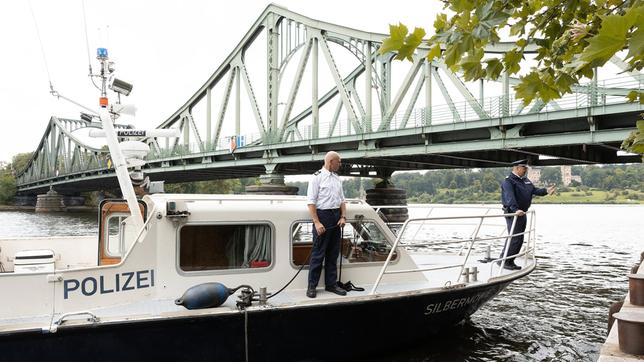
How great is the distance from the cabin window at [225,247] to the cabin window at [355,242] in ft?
1.19

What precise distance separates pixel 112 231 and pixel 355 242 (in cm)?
305

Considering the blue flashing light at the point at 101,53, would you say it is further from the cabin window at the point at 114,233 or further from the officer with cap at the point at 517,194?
the officer with cap at the point at 517,194

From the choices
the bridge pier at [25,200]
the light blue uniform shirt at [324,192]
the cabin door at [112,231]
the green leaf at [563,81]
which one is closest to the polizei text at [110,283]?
the cabin door at [112,231]

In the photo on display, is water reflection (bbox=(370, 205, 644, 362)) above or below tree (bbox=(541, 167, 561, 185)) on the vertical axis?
below

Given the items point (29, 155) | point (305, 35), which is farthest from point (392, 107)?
point (29, 155)

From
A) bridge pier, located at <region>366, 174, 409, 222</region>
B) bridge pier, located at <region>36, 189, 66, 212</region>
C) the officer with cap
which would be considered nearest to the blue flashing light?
the officer with cap

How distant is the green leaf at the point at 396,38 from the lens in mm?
2586

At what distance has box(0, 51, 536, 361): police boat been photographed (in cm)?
468

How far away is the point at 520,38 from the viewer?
3.33 meters

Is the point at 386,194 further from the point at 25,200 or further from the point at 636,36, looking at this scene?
the point at 25,200

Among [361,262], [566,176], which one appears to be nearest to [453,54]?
[361,262]

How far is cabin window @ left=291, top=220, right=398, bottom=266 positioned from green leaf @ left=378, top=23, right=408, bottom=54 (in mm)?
3486

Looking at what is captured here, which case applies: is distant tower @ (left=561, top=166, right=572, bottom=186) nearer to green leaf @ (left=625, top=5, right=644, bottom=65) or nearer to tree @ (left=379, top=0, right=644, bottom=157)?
tree @ (left=379, top=0, right=644, bottom=157)

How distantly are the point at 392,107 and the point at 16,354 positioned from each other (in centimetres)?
2614
